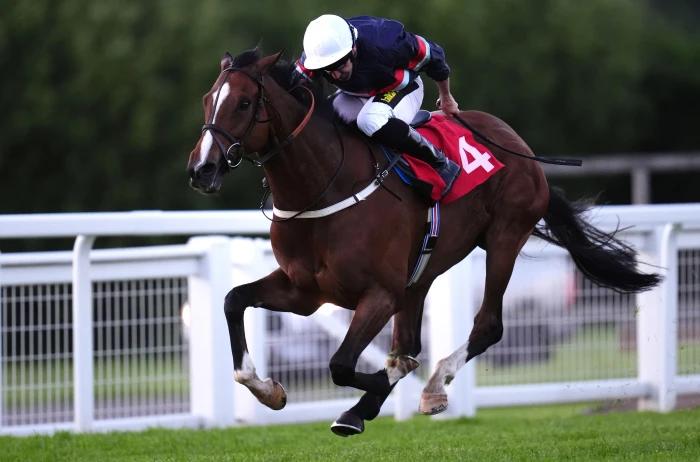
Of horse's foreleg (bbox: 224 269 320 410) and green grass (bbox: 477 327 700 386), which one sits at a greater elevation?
horse's foreleg (bbox: 224 269 320 410)

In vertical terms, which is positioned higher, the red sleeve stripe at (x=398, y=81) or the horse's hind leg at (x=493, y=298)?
the red sleeve stripe at (x=398, y=81)

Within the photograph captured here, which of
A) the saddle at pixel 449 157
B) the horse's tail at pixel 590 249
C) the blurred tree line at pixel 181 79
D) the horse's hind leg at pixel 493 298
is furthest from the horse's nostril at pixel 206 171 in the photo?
the blurred tree line at pixel 181 79

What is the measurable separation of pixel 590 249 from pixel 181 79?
13.4 metres

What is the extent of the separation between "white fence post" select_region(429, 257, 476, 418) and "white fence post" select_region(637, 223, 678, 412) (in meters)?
1.14

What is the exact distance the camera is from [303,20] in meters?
22.7

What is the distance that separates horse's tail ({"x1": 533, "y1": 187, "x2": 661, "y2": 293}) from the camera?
7031 mm

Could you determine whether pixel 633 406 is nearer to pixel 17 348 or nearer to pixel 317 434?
pixel 317 434

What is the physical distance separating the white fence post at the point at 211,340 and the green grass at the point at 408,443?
0.29 metres

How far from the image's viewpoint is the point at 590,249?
278 inches

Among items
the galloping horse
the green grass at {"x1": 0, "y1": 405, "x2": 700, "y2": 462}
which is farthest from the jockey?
the green grass at {"x1": 0, "y1": 405, "x2": 700, "y2": 462}

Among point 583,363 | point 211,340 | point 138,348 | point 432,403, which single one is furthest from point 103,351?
point 583,363

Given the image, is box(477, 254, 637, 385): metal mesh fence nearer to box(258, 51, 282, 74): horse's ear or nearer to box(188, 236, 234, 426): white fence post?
box(188, 236, 234, 426): white fence post

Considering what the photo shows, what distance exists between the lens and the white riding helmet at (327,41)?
18.2ft

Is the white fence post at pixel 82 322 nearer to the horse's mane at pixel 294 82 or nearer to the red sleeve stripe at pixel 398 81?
the horse's mane at pixel 294 82
